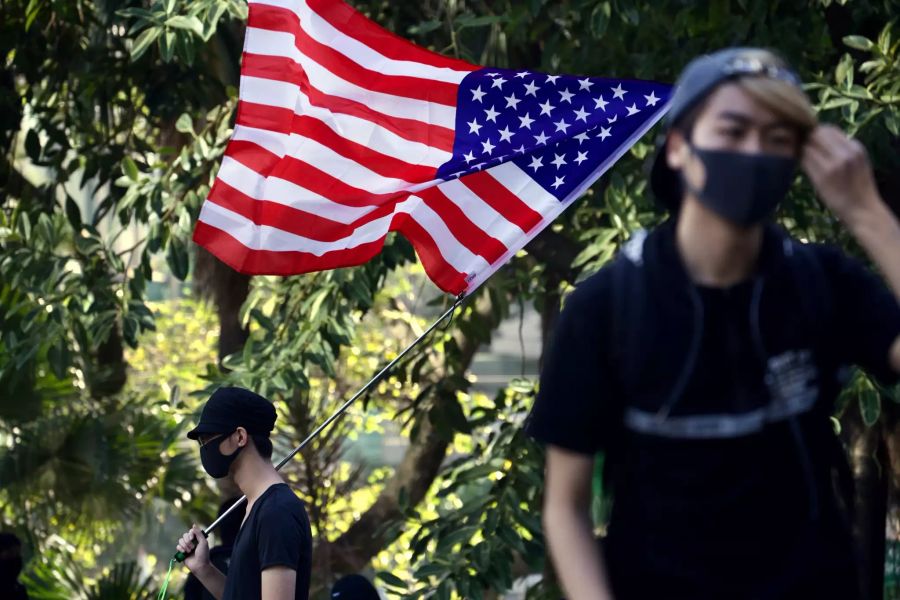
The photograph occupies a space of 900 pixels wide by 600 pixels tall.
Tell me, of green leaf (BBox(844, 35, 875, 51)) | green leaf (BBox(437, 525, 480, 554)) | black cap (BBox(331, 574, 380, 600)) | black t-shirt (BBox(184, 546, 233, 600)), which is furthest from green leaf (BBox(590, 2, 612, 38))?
black t-shirt (BBox(184, 546, 233, 600))

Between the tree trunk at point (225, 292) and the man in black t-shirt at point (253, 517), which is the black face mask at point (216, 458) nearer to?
the man in black t-shirt at point (253, 517)

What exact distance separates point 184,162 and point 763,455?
599 centimetres

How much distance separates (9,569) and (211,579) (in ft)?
5.67

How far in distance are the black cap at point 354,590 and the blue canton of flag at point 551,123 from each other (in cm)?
164

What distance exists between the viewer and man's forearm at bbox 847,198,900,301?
227 centimetres

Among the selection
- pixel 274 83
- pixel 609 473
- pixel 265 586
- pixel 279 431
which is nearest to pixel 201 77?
pixel 279 431

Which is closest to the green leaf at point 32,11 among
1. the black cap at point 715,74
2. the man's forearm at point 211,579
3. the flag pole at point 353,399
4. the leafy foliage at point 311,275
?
the leafy foliage at point 311,275

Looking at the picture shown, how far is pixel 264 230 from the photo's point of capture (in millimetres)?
5715

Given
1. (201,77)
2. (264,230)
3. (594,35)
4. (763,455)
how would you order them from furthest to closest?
(201,77) → (594,35) → (264,230) → (763,455)

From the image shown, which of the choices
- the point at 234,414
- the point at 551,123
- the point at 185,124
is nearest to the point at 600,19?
the point at 551,123

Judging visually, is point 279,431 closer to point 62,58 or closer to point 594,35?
point 62,58

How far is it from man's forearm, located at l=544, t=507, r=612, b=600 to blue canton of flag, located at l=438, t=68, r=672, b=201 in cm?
363

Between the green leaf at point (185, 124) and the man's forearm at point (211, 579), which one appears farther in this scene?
the green leaf at point (185, 124)

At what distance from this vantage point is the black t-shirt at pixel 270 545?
4.23 meters
